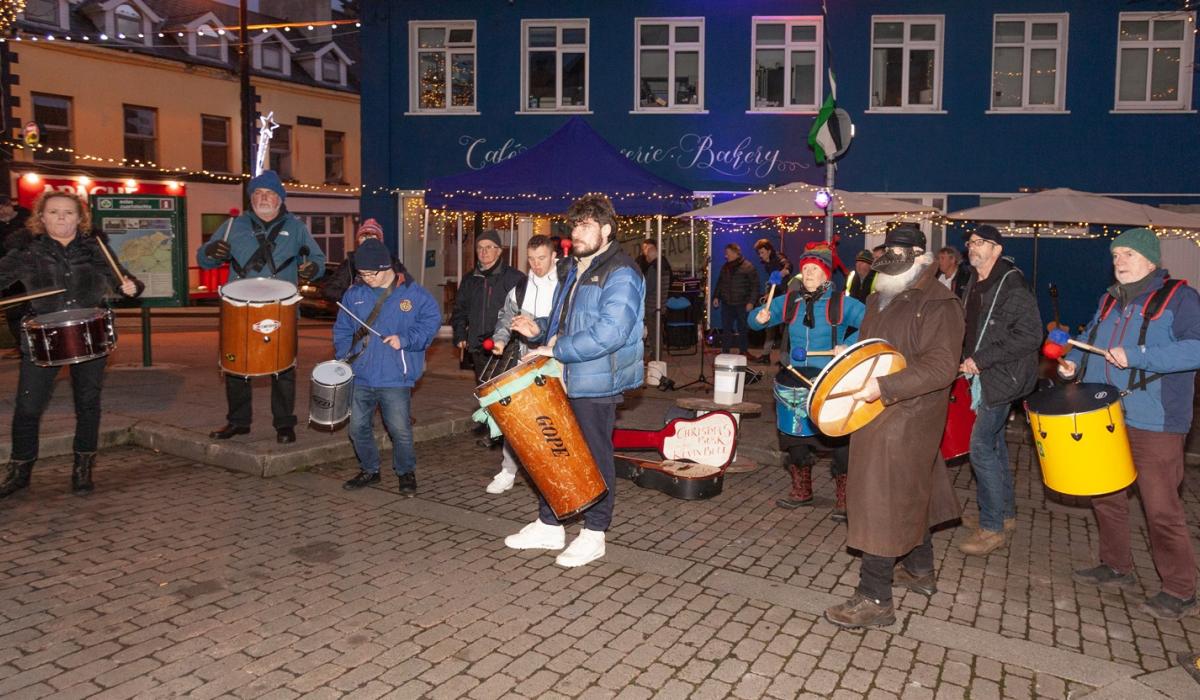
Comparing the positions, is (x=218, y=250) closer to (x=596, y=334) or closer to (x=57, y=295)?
(x=57, y=295)

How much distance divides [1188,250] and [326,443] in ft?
55.2

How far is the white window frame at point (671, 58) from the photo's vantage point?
18.7 m

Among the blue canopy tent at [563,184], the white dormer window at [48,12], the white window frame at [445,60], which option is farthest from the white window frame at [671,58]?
the white dormer window at [48,12]

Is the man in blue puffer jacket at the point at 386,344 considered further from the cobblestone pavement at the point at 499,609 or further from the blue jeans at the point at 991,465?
the blue jeans at the point at 991,465

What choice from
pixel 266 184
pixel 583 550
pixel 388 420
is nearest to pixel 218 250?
pixel 266 184

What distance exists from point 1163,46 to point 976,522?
601 inches

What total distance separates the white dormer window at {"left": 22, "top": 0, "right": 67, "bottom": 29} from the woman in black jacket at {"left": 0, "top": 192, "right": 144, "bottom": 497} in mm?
24679

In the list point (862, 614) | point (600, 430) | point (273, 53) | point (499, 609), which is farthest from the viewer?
point (273, 53)

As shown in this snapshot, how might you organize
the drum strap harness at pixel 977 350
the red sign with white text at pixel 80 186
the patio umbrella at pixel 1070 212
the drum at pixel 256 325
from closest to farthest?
the drum strap harness at pixel 977 350, the drum at pixel 256 325, the patio umbrella at pixel 1070 212, the red sign with white text at pixel 80 186

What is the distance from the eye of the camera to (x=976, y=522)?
6.79 metres

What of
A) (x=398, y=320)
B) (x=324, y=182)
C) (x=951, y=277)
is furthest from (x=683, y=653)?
(x=324, y=182)

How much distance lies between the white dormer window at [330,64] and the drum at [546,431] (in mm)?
33993

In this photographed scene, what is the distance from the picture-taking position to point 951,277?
34.1 feet

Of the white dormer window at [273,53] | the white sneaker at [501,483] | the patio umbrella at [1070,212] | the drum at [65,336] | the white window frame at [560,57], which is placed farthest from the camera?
the white dormer window at [273,53]
